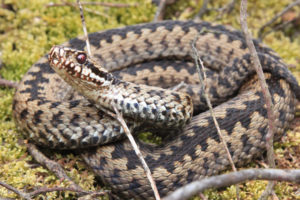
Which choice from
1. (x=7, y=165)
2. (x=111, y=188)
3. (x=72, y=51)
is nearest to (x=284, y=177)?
(x=111, y=188)

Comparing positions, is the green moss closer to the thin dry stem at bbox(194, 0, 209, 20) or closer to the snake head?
the thin dry stem at bbox(194, 0, 209, 20)

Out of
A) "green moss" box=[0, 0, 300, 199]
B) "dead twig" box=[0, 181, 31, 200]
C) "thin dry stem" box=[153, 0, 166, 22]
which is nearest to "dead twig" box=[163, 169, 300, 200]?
"green moss" box=[0, 0, 300, 199]

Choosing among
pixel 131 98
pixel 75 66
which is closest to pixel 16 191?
pixel 75 66

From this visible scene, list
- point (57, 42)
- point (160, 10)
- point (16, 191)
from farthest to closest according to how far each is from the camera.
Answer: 1. point (160, 10)
2. point (57, 42)
3. point (16, 191)

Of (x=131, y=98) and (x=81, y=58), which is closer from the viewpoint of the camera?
(x=81, y=58)

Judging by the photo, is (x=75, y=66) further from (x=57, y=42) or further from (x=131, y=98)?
(x=57, y=42)

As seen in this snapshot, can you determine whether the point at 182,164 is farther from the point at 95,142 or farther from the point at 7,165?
the point at 7,165

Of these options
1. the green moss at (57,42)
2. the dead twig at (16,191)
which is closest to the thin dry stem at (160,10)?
the green moss at (57,42)
